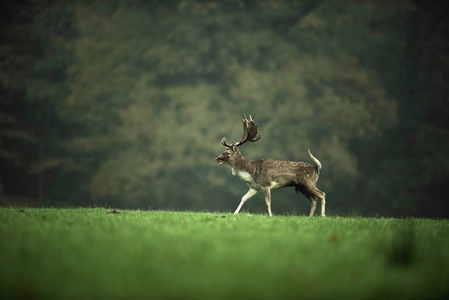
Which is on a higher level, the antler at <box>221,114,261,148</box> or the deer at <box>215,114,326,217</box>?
the antler at <box>221,114,261,148</box>

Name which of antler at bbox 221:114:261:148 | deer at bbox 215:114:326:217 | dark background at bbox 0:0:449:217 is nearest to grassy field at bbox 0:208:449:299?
deer at bbox 215:114:326:217

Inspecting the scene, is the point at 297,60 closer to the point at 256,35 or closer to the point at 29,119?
the point at 256,35

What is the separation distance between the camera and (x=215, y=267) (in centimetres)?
320

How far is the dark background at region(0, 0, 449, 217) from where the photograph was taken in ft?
96.9

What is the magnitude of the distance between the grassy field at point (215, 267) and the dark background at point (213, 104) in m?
20.2

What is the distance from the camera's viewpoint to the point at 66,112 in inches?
1323

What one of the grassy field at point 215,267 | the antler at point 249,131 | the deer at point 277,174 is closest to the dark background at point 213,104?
the antler at point 249,131

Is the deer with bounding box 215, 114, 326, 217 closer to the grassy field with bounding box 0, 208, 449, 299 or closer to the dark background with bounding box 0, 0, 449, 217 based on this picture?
the grassy field with bounding box 0, 208, 449, 299

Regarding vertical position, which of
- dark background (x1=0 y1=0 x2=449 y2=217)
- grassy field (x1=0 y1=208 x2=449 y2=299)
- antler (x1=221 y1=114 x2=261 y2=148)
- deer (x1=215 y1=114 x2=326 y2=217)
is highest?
dark background (x1=0 y1=0 x2=449 y2=217)

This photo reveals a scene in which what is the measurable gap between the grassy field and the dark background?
20.2 meters

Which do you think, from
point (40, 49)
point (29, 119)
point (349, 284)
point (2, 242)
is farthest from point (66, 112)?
point (349, 284)

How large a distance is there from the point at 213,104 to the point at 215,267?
134 feet

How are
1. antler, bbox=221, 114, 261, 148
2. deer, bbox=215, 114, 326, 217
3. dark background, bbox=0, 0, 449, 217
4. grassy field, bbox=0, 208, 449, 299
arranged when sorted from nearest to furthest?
grassy field, bbox=0, 208, 449, 299 < deer, bbox=215, 114, 326, 217 < antler, bbox=221, 114, 261, 148 < dark background, bbox=0, 0, 449, 217

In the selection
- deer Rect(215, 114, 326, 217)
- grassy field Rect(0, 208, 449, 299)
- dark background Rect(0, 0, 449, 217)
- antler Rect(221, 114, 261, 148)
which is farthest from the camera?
dark background Rect(0, 0, 449, 217)
